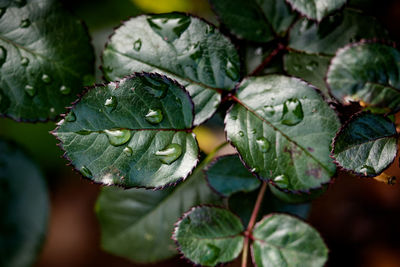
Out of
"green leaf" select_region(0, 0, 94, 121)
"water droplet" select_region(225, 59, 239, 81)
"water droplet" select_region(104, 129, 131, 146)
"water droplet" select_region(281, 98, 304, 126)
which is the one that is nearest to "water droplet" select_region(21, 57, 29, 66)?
"green leaf" select_region(0, 0, 94, 121)

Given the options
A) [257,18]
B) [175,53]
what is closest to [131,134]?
[175,53]

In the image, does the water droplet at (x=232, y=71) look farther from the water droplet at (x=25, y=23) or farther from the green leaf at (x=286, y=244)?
the water droplet at (x=25, y=23)

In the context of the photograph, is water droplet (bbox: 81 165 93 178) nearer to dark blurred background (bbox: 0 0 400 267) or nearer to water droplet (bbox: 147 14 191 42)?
water droplet (bbox: 147 14 191 42)

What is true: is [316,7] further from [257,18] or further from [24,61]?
[24,61]

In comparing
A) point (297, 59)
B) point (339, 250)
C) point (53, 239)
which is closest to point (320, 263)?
point (297, 59)

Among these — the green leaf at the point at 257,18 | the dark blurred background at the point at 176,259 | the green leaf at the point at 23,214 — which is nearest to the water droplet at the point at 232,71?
the green leaf at the point at 257,18

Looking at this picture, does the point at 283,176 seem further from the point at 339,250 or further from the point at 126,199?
the point at 339,250
